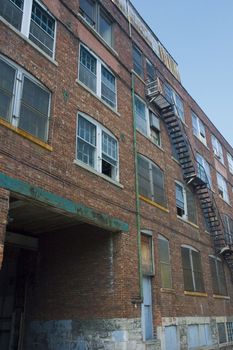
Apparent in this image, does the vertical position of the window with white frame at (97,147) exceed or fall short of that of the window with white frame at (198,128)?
it falls short

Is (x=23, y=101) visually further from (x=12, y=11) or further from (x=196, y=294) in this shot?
(x=196, y=294)

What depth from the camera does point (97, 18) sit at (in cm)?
1545

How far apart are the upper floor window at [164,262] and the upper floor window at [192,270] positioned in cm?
165

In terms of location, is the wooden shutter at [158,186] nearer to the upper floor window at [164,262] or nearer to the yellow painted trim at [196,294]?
the upper floor window at [164,262]

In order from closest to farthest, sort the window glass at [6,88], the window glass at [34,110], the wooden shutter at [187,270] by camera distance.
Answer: the window glass at [6,88] → the window glass at [34,110] → the wooden shutter at [187,270]

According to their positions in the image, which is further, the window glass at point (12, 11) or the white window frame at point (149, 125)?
the white window frame at point (149, 125)

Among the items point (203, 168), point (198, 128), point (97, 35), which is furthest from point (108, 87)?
point (198, 128)

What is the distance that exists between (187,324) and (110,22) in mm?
14359

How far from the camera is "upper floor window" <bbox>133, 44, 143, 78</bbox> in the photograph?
58.1 ft

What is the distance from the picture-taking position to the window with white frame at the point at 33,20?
1052cm

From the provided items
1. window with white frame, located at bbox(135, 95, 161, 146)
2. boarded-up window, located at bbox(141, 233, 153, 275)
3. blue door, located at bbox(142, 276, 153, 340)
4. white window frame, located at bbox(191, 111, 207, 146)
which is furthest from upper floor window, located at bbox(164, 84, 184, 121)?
blue door, located at bbox(142, 276, 153, 340)

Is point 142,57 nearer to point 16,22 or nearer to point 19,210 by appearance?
point 16,22

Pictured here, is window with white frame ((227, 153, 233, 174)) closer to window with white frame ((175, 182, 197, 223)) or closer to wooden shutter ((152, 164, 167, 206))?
window with white frame ((175, 182, 197, 223))

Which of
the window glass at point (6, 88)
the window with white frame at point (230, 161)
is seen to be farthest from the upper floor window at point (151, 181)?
the window with white frame at point (230, 161)
